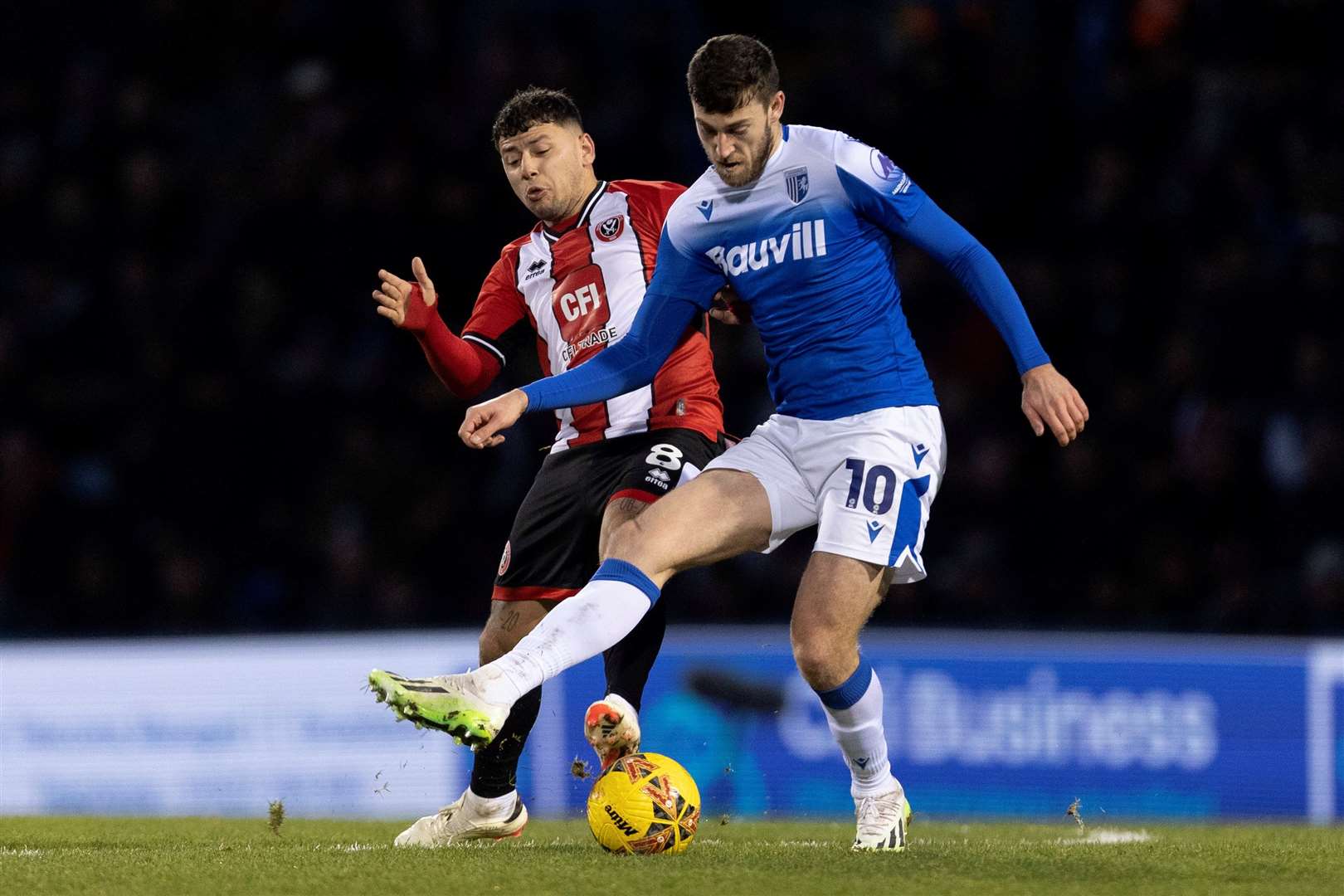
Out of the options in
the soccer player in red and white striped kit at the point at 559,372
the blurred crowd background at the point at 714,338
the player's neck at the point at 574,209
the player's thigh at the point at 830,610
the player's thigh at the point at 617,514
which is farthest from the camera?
the blurred crowd background at the point at 714,338

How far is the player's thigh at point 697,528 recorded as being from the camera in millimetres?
5141

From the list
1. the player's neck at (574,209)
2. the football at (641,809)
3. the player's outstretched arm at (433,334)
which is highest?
the player's neck at (574,209)

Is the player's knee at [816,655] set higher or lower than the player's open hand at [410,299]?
lower

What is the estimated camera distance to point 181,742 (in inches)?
351

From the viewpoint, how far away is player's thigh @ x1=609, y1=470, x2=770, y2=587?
5.14 meters

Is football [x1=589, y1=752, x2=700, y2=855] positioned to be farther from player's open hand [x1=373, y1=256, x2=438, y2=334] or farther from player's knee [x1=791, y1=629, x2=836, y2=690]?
player's open hand [x1=373, y1=256, x2=438, y2=334]

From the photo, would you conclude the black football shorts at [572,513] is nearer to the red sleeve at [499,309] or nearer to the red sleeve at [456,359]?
the red sleeve at [456,359]

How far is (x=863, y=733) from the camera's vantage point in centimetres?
546

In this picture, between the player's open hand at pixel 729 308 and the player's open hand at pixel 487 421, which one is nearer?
the player's open hand at pixel 487 421

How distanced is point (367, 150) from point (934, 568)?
186 inches

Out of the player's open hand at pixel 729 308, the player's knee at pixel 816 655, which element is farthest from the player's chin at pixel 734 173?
the player's knee at pixel 816 655

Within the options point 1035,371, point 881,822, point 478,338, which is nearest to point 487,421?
point 478,338

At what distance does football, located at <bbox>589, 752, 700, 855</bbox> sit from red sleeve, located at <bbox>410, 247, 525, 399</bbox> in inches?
62.0

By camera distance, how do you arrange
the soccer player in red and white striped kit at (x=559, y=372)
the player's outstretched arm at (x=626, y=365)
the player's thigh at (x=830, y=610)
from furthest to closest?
the soccer player in red and white striped kit at (x=559, y=372)
the player's outstretched arm at (x=626, y=365)
the player's thigh at (x=830, y=610)
